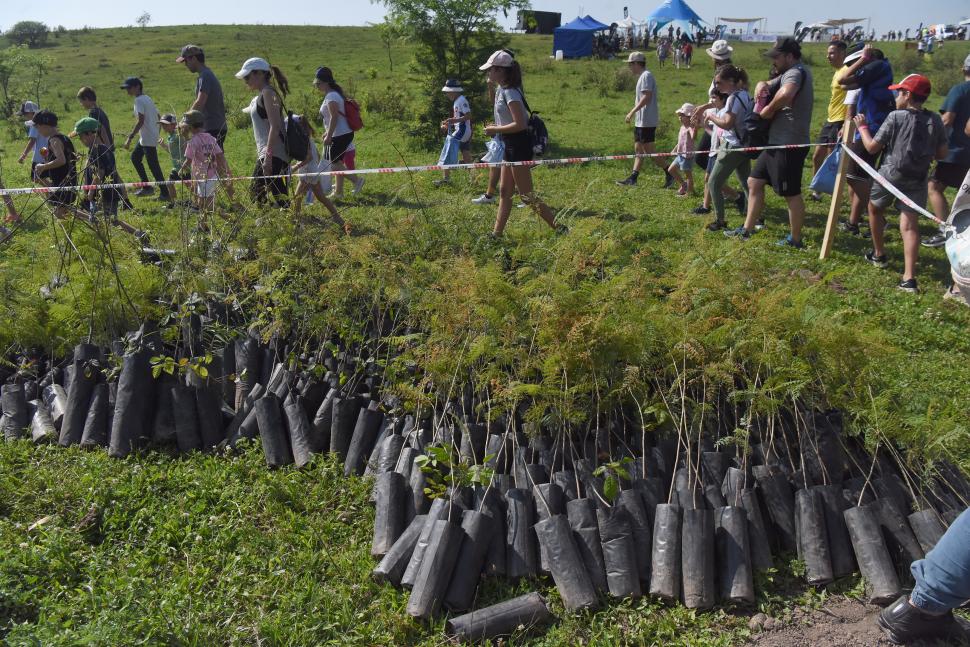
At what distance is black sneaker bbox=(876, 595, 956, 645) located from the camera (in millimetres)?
2619

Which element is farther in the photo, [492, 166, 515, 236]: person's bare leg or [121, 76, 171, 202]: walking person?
[121, 76, 171, 202]: walking person

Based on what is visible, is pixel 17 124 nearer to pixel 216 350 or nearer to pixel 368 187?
pixel 368 187

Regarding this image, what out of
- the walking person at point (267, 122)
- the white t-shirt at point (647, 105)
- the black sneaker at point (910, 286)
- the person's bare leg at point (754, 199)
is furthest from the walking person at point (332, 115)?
the black sneaker at point (910, 286)

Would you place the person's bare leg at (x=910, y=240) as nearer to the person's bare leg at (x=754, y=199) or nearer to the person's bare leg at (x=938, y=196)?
the person's bare leg at (x=938, y=196)

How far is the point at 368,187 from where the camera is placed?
34.9ft

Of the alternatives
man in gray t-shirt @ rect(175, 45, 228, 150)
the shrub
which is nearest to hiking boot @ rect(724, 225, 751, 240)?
man in gray t-shirt @ rect(175, 45, 228, 150)

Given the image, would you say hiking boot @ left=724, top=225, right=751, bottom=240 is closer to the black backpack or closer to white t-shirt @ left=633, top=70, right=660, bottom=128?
white t-shirt @ left=633, top=70, right=660, bottom=128

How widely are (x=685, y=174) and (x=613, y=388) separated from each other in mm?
7054

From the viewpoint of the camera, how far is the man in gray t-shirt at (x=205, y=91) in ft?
28.1

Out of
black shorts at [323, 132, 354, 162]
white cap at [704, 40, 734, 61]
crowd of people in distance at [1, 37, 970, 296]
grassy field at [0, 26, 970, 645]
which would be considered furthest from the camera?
black shorts at [323, 132, 354, 162]

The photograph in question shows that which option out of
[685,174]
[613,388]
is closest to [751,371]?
[613,388]

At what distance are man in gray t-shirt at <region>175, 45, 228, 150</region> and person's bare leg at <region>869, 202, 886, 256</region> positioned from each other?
262 inches

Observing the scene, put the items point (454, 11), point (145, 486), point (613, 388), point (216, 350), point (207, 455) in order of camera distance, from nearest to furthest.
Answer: point (613, 388)
point (145, 486)
point (207, 455)
point (216, 350)
point (454, 11)

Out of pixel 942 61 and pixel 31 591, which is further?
pixel 942 61
